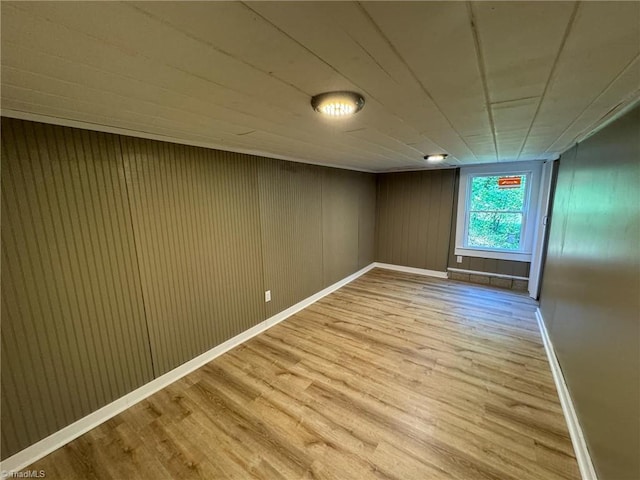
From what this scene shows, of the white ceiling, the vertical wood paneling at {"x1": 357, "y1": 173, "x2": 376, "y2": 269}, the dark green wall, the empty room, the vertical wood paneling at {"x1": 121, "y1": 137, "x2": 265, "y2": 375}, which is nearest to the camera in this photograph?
the white ceiling

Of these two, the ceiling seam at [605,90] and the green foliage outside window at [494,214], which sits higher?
the ceiling seam at [605,90]

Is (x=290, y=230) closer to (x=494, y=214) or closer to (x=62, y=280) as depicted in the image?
(x=62, y=280)

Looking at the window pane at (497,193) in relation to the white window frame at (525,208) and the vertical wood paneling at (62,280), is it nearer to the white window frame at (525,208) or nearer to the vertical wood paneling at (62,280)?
the white window frame at (525,208)

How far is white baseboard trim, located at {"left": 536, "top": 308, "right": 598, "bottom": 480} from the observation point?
4.84 ft

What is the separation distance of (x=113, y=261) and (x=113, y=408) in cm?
112

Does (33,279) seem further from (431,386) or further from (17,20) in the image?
(431,386)

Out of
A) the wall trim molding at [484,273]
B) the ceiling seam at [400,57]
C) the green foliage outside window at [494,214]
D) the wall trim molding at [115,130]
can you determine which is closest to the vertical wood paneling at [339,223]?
the wall trim molding at [115,130]

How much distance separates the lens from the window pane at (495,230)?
4391mm

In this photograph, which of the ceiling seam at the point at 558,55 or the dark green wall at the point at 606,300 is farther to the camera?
the dark green wall at the point at 606,300

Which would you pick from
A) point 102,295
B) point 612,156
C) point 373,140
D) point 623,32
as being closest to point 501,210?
point 612,156

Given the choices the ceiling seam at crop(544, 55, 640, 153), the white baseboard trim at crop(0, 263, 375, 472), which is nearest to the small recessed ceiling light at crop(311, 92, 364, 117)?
the ceiling seam at crop(544, 55, 640, 153)

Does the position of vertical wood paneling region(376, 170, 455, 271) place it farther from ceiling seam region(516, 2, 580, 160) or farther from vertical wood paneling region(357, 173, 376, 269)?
ceiling seam region(516, 2, 580, 160)

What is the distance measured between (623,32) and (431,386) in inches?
93.0

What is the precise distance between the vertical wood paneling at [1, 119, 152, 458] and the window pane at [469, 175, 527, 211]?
512cm
